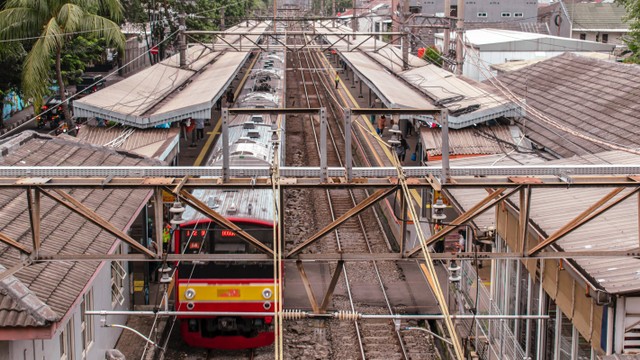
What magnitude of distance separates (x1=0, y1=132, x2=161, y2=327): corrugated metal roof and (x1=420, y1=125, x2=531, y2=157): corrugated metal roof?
6.49 metres

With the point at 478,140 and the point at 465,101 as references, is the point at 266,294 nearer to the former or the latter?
the point at 478,140

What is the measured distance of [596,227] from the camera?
8.88 m

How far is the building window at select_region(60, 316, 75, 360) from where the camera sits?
9398 mm

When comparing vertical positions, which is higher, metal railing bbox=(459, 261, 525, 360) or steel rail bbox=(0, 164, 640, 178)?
steel rail bbox=(0, 164, 640, 178)

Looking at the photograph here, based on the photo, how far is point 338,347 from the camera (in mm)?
12477

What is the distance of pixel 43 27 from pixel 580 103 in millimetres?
12665

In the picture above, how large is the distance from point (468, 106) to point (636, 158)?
23.5ft

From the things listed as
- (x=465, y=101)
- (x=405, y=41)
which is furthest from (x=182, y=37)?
(x=465, y=101)

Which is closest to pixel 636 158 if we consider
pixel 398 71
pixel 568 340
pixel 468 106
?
pixel 568 340

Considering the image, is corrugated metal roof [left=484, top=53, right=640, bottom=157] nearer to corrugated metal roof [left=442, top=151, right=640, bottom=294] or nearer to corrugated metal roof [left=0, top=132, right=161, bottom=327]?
corrugated metal roof [left=442, top=151, right=640, bottom=294]

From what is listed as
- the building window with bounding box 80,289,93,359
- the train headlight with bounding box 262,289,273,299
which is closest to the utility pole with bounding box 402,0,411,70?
the train headlight with bounding box 262,289,273,299

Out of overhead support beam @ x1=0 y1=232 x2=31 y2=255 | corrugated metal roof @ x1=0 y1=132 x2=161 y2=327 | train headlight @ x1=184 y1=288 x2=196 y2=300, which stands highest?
Result: overhead support beam @ x1=0 y1=232 x2=31 y2=255

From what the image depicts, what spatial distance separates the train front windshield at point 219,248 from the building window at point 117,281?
58.0 inches

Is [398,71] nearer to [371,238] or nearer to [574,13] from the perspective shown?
[371,238]
